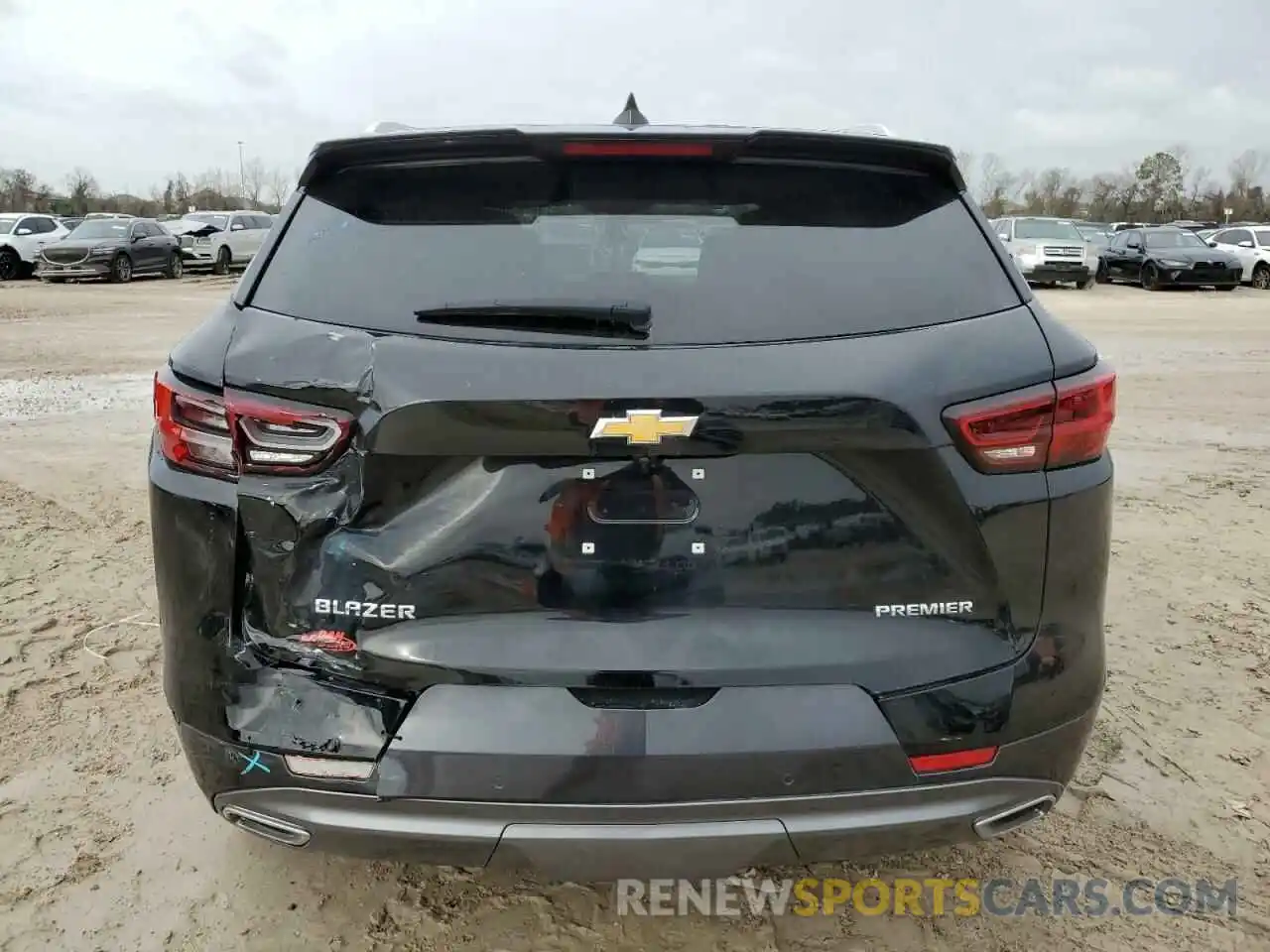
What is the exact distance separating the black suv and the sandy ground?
61cm

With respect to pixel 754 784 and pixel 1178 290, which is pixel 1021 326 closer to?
pixel 754 784

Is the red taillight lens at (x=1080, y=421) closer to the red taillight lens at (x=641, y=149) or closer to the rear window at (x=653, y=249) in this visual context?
the rear window at (x=653, y=249)

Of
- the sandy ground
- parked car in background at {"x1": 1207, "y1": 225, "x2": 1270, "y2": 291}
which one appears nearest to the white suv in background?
the sandy ground

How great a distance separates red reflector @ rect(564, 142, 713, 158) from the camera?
212cm

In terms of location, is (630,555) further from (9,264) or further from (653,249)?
(9,264)

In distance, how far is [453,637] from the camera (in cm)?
188

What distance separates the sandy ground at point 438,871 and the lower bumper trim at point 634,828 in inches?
22.2

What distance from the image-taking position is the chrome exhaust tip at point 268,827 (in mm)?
2020

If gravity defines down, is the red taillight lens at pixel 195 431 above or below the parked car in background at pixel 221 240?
below

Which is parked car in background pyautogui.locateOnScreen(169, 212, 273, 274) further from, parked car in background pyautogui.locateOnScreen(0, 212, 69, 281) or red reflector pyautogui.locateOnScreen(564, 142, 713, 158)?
red reflector pyautogui.locateOnScreen(564, 142, 713, 158)

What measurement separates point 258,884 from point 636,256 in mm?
1927

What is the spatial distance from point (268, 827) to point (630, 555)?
99 centimetres

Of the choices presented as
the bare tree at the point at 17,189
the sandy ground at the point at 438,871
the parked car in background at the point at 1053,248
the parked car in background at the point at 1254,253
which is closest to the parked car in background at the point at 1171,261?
the parked car in background at the point at 1254,253

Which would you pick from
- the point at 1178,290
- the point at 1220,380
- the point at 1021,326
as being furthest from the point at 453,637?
the point at 1178,290
